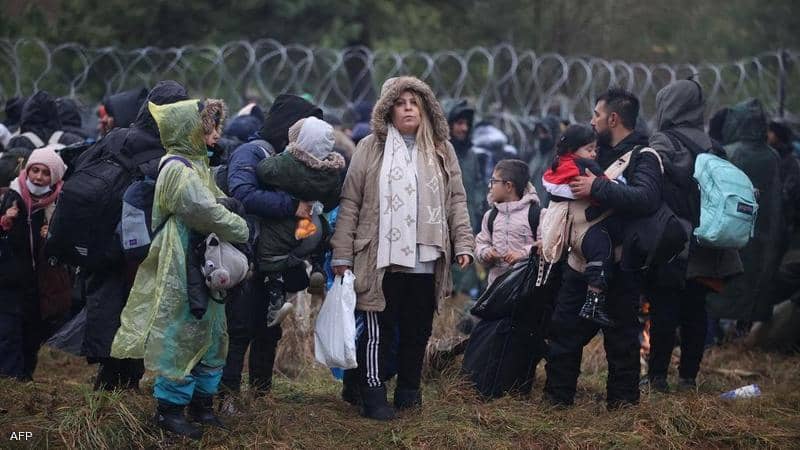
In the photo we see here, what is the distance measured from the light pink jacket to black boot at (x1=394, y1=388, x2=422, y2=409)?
1.03 m

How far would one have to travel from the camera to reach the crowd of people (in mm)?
4891

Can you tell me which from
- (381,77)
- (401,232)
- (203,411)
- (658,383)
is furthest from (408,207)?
(381,77)

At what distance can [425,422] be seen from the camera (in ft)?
17.9

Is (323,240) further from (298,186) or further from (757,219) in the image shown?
(757,219)

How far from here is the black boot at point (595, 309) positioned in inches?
221

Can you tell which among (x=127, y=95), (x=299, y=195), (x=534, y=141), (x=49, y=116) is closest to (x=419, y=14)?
(x=534, y=141)

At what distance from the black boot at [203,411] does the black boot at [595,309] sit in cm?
192

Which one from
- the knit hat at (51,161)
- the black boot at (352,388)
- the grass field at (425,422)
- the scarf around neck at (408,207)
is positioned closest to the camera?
the grass field at (425,422)

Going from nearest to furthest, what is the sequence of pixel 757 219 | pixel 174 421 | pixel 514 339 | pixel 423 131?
1. pixel 174 421
2. pixel 423 131
3. pixel 514 339
4. pixel 757 219

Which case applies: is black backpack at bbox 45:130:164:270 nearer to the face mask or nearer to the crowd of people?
the crowd of people

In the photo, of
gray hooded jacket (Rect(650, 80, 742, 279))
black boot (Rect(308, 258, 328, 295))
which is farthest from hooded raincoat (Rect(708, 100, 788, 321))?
black boot (Rect(308, 258, 328, 295))

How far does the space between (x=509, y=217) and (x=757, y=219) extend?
8.22 feet

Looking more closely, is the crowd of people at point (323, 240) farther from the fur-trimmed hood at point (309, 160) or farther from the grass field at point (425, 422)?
the grass field at point (425, 422)

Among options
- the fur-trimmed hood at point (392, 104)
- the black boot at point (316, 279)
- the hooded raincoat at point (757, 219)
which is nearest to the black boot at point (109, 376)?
the black boot at point (316, 279)
